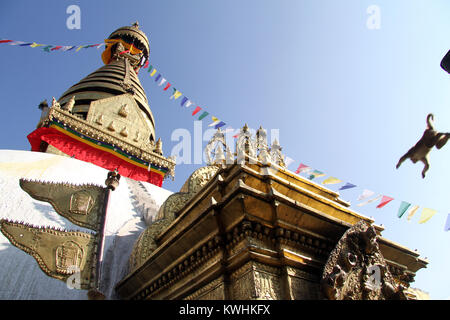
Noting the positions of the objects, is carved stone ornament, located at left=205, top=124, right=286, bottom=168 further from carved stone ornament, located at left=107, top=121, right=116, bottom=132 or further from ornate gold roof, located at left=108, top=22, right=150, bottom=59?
ornate gold roof, located at left=108, top=22, right=150, bottom=59

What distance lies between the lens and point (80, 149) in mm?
15391

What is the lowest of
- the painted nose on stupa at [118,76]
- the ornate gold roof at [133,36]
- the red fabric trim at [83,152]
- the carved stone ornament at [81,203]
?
the carved stone ornament at [81,203]

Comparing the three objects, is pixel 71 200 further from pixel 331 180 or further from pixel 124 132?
pixel 124 132

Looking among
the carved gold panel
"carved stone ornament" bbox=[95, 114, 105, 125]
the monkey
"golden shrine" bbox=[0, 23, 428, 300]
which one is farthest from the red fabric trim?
the monkey

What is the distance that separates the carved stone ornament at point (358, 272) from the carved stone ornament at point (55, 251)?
341 cm

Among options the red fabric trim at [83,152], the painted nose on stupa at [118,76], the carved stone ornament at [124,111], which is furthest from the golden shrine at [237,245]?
the painted nose on stupa at [118,76]

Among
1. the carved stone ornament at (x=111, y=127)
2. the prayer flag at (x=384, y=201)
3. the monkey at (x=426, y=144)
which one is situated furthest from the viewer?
the carved stone ornament at (x=111, y=127)

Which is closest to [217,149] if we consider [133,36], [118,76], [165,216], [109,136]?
[165,216]

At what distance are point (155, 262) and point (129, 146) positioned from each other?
36.5 ft

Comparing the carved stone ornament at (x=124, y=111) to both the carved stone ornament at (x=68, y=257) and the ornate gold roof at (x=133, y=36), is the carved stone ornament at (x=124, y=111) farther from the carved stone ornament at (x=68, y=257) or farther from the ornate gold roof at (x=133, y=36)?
the carved stone ornament at (x=68, y=257)

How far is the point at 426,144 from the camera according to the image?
8.71 feet

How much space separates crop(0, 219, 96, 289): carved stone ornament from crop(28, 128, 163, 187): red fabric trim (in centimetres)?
1036

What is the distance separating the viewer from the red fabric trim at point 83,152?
15.2 m
